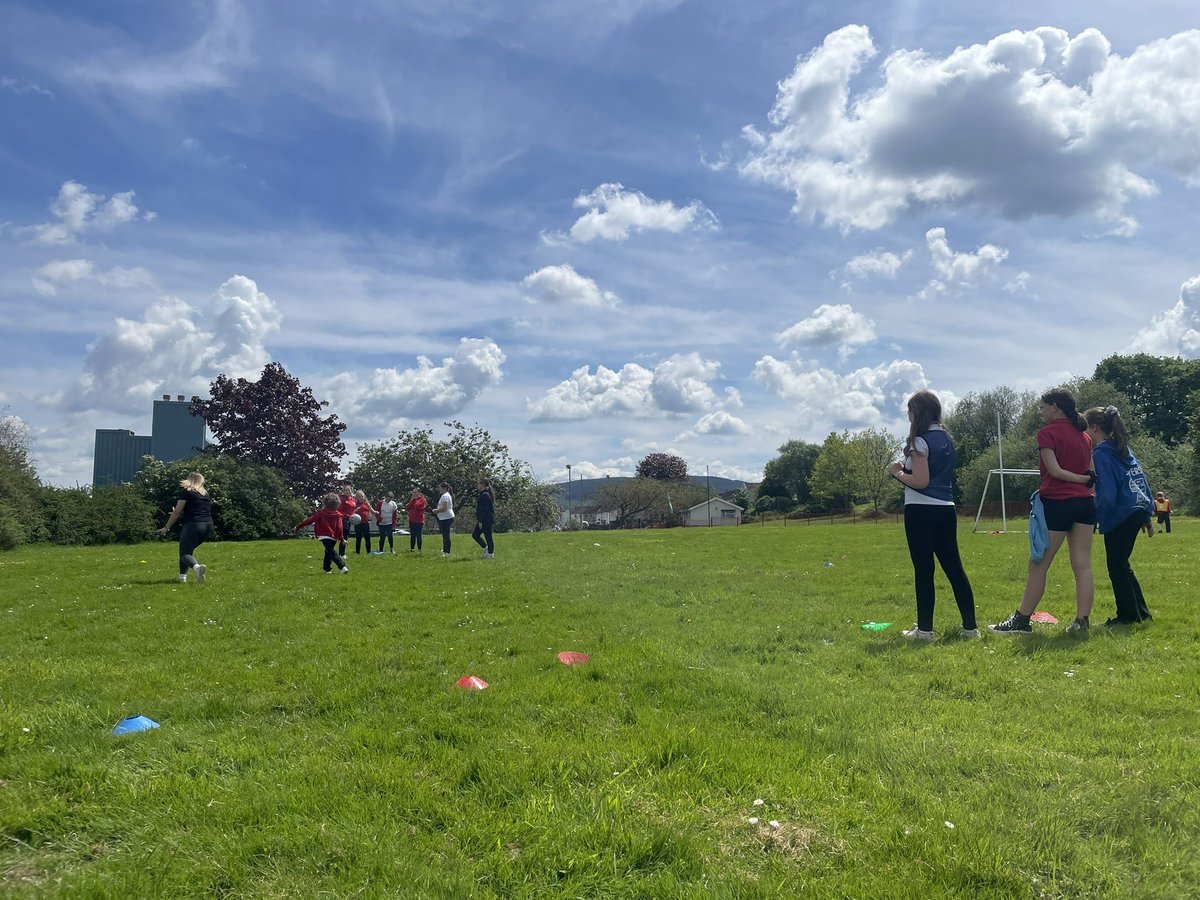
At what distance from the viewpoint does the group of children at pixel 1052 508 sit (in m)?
6.95

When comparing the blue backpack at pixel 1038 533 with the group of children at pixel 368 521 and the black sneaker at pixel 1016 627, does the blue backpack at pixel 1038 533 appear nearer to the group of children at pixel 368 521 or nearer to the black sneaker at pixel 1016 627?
the black sneaker at pixel 1016 627

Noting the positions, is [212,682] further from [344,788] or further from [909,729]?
[909,729]

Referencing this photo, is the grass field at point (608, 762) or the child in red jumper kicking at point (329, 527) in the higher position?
the child in red jumper kicking at point (329, 527)

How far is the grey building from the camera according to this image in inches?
2960

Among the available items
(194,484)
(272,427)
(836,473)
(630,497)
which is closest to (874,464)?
(836,473)

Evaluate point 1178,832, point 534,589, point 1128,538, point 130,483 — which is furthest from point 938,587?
point 130,483

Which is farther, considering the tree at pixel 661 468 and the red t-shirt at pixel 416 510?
the tree at pixel 661 468

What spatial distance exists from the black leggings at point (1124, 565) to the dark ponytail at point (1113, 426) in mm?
631

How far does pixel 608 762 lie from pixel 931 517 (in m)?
4.62

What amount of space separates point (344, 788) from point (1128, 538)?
24.0ft

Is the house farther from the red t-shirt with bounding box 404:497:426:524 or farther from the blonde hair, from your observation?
the blonde hair

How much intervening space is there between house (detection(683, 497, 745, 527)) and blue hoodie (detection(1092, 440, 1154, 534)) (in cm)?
10235

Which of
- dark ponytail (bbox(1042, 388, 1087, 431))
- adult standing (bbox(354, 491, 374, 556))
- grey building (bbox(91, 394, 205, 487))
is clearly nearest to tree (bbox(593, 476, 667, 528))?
grey building (bbox(91, 394, 205, 487))

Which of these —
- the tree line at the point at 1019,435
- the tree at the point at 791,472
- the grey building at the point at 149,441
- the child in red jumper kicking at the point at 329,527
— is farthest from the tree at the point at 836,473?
the child in red jumper kicking at the point at 329,527
